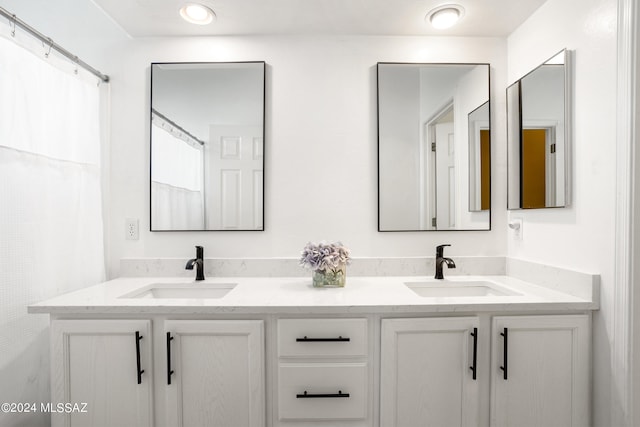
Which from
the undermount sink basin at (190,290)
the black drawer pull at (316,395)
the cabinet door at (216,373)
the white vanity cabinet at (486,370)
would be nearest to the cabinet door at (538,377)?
the white vanity cabinet at (486,370)

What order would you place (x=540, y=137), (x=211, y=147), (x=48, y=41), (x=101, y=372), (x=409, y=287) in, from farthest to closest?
(x=211, y=147) < (x=409, y=287) < (x=540, y=137) < (x=48, y=41) < (x=101, y=372)

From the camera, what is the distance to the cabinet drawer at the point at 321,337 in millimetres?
1298

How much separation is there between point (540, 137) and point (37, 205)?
233cm

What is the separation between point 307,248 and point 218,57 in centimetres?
123

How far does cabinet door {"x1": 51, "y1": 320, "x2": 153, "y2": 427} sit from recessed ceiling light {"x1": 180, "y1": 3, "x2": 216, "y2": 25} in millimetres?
1515

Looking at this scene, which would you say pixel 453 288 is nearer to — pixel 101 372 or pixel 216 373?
pixel 216 373

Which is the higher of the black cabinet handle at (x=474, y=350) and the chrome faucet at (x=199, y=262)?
the chrome faucet at (x=199, y=262)

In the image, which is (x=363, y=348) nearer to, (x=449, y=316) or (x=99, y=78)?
(x=449, y=316)

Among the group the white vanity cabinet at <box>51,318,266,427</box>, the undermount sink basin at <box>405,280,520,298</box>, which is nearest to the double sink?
the undermount sink basin at <box>405,280,520,298</box>

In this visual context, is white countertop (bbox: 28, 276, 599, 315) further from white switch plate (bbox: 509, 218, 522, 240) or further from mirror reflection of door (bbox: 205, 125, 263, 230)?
mirror reflection of door (bbox: 205, 125, 263, 230)

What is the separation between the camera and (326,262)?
1563 mm

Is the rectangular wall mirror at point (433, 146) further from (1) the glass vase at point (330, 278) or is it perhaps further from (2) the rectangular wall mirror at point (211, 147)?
(2) the rectangular wall mirror at point (211, 147)

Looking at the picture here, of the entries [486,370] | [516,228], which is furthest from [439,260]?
[486,370]

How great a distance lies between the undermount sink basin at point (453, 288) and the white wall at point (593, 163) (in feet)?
1.08
